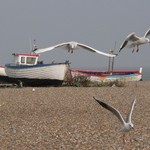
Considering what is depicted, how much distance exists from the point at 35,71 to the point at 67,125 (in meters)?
15.5

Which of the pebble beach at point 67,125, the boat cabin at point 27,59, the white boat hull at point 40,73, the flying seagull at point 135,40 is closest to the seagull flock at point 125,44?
the flying seagull at point 135,40

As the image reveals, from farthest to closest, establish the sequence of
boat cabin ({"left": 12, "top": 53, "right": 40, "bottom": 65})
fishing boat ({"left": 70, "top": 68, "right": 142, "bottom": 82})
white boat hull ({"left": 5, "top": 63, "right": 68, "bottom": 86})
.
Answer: fishing boat ({"left": 70, "top": 68, "right": 142, "bottom": 82})
boat cabin ({"left": 12, "top": 53, "right": 40, "bottom": 65})
white boat hull ({"left": 5, "top": 63, "right": 68, "bottom": 86})

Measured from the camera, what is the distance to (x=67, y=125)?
10.6m

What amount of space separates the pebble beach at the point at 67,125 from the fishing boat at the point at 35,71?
28.5ft

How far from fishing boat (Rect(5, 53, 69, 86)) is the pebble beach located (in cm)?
869

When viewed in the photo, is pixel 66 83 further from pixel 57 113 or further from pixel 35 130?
pixel 35 130

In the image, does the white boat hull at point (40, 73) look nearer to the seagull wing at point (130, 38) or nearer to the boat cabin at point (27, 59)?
the boat cabin at point (27, 59)

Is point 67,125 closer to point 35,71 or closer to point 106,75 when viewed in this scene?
point 35,71

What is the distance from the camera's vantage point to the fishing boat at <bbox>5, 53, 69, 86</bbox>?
2594 centimetres

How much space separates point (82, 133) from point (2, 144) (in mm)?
1723

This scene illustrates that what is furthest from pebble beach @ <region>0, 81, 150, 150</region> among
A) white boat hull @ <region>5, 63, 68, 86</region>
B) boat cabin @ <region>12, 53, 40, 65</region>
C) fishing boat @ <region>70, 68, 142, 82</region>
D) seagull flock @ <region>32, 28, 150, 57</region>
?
fishing boat @ <region>70, 68, 142, 82</region>

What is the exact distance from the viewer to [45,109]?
47.1ft

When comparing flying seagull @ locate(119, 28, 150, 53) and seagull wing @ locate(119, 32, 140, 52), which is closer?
seagull wing @ locate(119, 32, 140, 52)

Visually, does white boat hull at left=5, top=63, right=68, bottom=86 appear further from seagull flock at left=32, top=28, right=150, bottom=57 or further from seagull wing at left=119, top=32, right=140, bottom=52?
seagull wing at left=119, top=32, right=140, bottom=52
